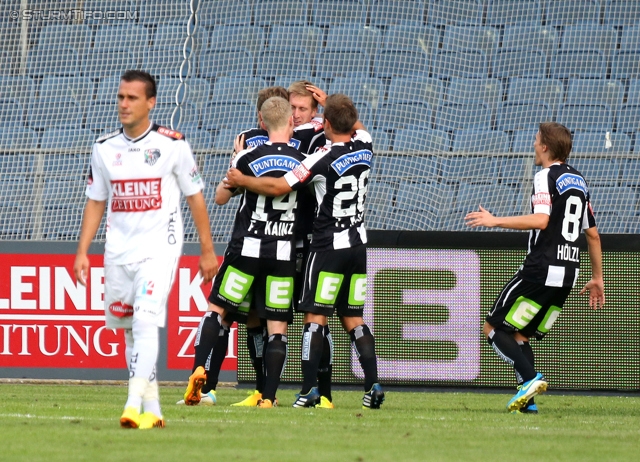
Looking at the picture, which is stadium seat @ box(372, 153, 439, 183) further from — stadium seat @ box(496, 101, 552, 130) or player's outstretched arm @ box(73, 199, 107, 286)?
player's outstretched arm @ box(73, 199, 107, 286)

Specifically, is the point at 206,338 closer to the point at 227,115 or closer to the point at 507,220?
the point at 507,220

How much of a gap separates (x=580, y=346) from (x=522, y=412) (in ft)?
7.17

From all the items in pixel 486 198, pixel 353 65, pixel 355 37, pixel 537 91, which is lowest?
pixel 486 198

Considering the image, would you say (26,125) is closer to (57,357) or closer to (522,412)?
(57,357)

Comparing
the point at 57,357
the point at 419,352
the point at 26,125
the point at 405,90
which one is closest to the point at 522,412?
the point at 419,352

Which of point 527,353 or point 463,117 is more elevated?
point 463,117

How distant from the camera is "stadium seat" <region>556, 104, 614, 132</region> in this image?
1109 cm

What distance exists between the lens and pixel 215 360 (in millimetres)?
6918

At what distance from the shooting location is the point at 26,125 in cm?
1158

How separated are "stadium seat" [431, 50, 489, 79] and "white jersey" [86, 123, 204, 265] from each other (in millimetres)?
7187

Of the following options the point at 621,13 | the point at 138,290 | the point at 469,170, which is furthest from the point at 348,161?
the point at 621,13

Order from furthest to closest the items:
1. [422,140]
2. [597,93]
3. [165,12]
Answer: [165,12] < [597,93] < [422,140]

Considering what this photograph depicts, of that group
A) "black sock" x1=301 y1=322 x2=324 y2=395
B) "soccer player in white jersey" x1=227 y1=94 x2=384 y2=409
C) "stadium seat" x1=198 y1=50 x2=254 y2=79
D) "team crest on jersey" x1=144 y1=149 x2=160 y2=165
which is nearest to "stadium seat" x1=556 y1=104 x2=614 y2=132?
"stadium seat" x1=198 y1=50 x2=254 y2=79

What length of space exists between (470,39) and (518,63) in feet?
2.12
